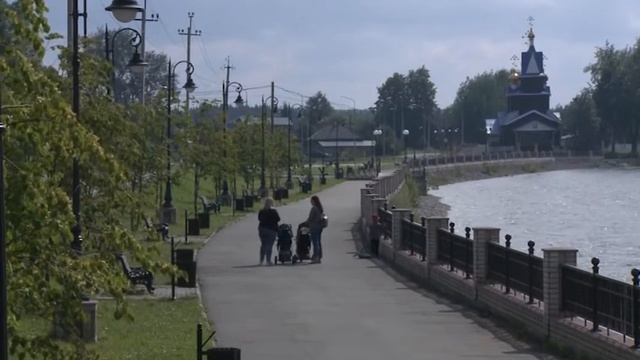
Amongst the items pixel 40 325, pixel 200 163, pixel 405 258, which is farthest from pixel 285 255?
pixel 200 163

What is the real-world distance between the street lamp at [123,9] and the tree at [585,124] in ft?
510

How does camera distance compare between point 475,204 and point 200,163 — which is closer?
point 200,163

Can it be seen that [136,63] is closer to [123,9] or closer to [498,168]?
[123,9]

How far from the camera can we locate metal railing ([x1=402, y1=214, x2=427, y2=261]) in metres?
27.3

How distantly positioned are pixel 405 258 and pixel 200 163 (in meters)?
19.3

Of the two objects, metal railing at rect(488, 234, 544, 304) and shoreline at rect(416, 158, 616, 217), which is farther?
shoreline at rect(416, 158, 616, 217)

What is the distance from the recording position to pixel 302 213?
172ft

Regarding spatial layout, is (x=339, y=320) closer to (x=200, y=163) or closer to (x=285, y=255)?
(x=285, y=255)

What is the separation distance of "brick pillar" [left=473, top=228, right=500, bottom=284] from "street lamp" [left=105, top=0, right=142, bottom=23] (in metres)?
7.45

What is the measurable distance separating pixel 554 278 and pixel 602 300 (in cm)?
145

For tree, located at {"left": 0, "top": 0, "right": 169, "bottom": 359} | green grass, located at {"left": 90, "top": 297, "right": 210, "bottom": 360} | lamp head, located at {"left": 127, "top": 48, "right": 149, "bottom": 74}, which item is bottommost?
green grass, located at {"left": 90, "top": 297, "right": 210, "bottom": 360}

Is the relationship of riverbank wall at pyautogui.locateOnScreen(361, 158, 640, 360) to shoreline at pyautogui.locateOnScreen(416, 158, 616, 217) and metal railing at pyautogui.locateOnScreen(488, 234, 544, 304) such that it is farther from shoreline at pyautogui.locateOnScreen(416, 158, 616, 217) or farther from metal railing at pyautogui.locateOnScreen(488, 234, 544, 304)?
shoreline at pyautogui.locateOnScreen(416, 158, 616, 217)

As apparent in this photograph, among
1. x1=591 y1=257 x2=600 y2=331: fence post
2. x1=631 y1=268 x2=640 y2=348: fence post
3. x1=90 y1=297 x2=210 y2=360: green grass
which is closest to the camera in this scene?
x1=631 y1=268 x2=640 y2=348: fence post

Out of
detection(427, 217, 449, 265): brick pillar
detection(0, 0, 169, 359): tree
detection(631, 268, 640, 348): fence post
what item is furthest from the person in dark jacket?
detection(0, 0, 169, 359): tree
